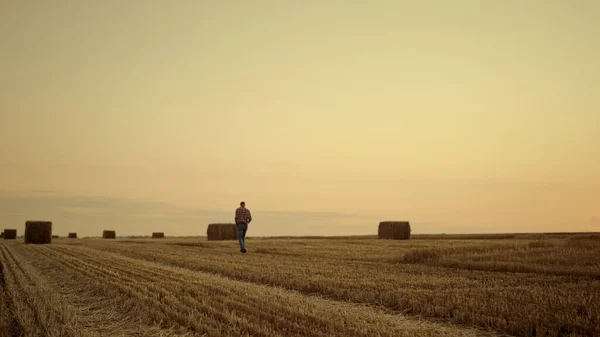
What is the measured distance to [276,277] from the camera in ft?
45.8

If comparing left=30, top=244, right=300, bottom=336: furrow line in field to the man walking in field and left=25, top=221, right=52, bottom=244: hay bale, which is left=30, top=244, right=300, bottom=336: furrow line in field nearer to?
the man walking in field

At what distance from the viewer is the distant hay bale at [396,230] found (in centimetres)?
4591

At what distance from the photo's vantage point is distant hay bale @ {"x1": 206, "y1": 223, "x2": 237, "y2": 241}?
47812 millimetres

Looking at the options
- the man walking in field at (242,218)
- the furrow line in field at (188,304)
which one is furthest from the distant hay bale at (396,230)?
the furrow line in field at (188,304)

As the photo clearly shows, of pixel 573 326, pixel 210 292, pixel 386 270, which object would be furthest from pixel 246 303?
pixel 386 270

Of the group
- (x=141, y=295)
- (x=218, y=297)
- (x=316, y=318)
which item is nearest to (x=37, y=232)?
(x=141, y=295)

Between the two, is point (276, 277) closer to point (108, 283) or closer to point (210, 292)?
point (210, 292)

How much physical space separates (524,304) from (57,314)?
812cm

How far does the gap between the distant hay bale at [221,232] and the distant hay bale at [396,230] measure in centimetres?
1358

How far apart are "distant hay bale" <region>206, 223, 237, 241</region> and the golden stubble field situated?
3072cm

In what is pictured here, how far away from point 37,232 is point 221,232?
15.5 metres

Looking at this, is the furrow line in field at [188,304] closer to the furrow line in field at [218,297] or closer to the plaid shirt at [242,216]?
the furrow line in field at [218,297]

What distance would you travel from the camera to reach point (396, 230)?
4609 centimetres

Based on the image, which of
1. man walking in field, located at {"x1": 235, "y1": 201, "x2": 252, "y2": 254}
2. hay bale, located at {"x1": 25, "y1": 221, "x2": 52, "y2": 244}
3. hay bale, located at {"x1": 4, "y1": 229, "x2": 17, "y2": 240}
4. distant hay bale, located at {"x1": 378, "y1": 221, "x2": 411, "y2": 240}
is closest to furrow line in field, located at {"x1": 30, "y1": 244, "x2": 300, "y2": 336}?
man walking in field, located at {"x1": 235, "y1": 201, "x2": 252, "y2": 254}
